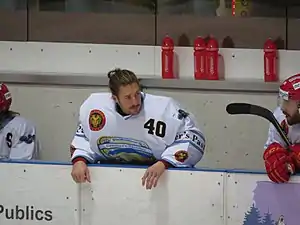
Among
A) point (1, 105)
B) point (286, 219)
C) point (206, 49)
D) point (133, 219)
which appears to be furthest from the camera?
point (206, 49)

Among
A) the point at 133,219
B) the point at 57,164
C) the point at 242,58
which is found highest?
the point at 242,58

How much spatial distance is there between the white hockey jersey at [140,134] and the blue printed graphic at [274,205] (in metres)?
0.38

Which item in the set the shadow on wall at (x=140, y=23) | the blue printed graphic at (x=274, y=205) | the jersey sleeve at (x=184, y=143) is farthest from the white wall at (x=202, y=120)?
the blue printed graphic at (x=274, y=205)

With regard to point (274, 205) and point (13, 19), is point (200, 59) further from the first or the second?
point (274, 205)

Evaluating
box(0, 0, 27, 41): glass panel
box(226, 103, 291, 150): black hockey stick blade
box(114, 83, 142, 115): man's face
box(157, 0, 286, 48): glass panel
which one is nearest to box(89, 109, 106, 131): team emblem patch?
box(114, 83, 142, 115): man's face

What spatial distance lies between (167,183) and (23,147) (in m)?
1.17

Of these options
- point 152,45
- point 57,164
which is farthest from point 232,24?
point 57,164

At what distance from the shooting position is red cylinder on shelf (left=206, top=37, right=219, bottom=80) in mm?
4551

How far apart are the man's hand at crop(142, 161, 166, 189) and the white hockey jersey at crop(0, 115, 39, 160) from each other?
1.07 m

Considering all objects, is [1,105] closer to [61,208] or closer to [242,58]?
[61,208]

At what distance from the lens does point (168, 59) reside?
4.61 metres

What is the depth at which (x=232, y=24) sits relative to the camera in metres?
4.62

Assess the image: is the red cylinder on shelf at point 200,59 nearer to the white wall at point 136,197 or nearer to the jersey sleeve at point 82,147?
the jersey sleeve at point 82,147

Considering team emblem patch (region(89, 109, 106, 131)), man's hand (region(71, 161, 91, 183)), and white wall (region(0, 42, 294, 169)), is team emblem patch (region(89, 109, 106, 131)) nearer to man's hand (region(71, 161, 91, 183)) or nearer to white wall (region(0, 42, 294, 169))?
man's hand (region(71, 161, 91, 183))
